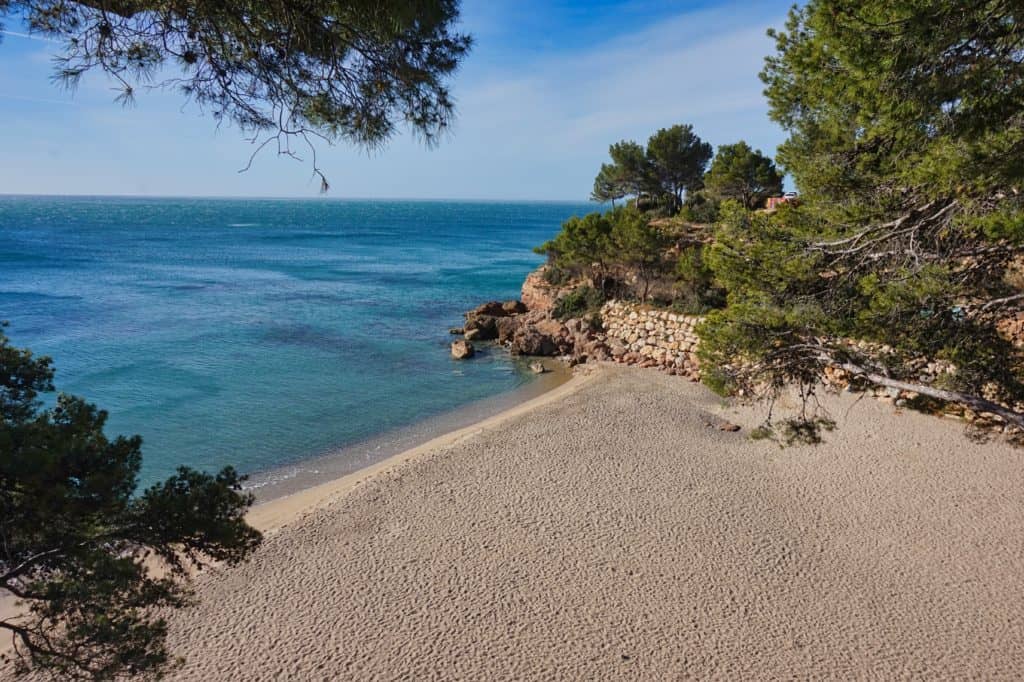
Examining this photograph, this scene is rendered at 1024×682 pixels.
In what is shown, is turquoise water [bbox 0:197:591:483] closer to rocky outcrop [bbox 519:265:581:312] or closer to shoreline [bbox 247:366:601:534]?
shoreline [bbox 247:366:601:534]

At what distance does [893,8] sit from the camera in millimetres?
4305

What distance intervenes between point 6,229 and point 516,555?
95.2m

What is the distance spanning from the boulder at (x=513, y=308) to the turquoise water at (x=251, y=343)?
2860 millimetres

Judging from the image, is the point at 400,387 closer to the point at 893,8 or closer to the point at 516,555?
the point at 516,555

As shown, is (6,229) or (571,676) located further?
(6,229)

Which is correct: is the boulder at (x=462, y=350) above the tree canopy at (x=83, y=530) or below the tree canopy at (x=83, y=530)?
below

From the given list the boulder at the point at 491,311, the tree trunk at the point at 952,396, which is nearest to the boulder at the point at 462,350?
the boulder at the point at 491,311

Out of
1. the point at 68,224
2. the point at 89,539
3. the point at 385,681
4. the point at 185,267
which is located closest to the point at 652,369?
the point at 385,681

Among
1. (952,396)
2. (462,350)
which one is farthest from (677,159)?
(952,396)

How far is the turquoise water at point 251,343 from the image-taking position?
16.2m

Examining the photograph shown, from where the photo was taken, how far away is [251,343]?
991 inches

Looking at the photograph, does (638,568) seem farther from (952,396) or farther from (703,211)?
(703,211)

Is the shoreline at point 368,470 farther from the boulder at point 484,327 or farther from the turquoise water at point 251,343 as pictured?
the boulder at point 484,327

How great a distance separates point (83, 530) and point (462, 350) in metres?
19.8
